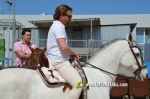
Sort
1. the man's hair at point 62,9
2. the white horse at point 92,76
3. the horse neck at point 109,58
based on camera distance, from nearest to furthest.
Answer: the white horse at point 92,76 → the man's hair at point 62,9 → the horse neck at point 109,58

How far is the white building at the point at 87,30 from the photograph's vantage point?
2319 cm

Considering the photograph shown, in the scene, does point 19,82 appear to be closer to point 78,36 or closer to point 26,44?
point 26,44

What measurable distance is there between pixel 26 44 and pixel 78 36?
71.3 feet

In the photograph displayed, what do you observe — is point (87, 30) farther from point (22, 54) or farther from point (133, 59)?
point (133, 59)

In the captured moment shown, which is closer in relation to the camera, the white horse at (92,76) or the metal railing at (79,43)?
the white horse at (92,76)

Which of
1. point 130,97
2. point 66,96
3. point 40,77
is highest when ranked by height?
point 40,77

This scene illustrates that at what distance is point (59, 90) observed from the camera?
15.7 ft

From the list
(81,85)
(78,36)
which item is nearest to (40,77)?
(81,85)

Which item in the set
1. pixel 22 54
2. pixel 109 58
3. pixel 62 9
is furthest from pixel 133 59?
pixel 22 54

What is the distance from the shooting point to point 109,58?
5.43 meters

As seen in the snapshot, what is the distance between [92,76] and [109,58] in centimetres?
54

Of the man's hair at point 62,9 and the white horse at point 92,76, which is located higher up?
the man's hair at point 62,9

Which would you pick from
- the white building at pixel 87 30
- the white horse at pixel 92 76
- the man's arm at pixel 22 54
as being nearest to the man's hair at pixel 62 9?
the white horse at pixel 92 76

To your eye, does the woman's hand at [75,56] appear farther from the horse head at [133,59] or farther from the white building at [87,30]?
the white building at [87,30]
